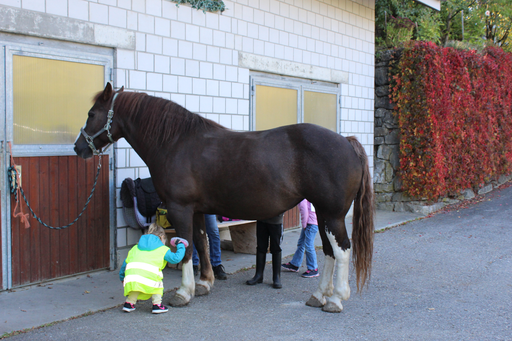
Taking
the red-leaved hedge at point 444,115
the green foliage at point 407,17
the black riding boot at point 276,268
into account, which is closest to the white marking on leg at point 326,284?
the black riding boot at point 276,268

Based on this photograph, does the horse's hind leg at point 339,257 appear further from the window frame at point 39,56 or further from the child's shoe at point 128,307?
the window frame at point 39,56

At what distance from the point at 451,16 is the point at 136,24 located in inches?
520

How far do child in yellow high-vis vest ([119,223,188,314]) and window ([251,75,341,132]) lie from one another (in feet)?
11.9

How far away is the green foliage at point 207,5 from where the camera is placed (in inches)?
242

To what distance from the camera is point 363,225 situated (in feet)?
13.8

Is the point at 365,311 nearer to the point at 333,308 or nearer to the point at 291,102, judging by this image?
the point at 333,308

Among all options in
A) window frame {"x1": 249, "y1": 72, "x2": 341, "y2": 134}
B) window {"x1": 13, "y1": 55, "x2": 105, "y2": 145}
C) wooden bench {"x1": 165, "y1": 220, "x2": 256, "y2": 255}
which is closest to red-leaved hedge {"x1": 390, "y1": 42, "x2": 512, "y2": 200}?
window frame {"x1": 249, "y1": 72, "x2": 341, "y2": 134}

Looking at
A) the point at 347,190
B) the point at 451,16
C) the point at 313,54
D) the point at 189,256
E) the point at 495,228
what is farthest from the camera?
the point at 451,16

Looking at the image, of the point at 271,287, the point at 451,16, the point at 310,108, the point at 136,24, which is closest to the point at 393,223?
the point at 310,108

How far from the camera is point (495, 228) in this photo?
778 centimetres

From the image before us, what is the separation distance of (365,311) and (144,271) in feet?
6.56

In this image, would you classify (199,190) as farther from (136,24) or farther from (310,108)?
(310,108)

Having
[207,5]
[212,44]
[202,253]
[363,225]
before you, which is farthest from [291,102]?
[363,225]

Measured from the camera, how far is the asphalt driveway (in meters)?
3.60
